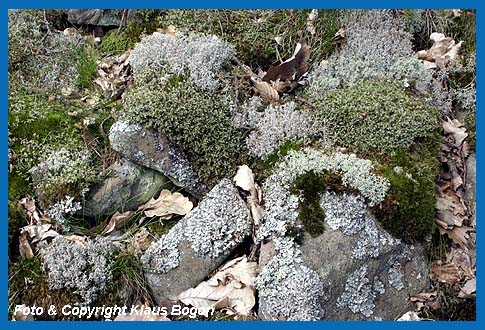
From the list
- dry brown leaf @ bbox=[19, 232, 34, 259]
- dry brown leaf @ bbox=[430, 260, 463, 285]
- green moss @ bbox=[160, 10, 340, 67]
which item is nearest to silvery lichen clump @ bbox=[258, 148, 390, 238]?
dry brown leaf @ bbox=[430, 260, 463, 285]

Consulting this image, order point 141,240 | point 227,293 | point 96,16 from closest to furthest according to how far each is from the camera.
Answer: point 227,293, point 141,240, point 96,16

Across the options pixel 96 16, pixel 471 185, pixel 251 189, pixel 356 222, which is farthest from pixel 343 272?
pixel 96 16

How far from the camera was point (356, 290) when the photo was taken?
389cm

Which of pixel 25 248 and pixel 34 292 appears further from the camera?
pixel 25 248

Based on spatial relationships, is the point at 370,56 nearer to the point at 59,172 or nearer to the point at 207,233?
the point at 207,233

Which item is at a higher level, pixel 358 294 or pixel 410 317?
pixel 358 294

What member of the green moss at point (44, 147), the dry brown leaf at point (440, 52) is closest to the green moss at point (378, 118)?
the dry brown leaf at point (440, 52)

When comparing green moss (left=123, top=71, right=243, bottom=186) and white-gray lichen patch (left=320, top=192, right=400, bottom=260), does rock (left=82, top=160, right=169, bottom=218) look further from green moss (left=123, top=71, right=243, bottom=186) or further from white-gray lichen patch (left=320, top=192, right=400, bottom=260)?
white-gray lichen patch (left=320, top=192, right=400, bottom=260)

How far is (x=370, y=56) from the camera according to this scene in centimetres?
496

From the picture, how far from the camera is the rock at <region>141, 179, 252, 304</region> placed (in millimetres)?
4023

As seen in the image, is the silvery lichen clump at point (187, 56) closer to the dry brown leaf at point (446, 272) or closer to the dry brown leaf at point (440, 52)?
the dry brown leaf at point (440, 52)

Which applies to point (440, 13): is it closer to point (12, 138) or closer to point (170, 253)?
point (170, 253)

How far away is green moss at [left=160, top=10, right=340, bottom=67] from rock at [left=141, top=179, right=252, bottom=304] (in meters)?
1.62

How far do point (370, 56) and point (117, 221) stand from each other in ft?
8.57
